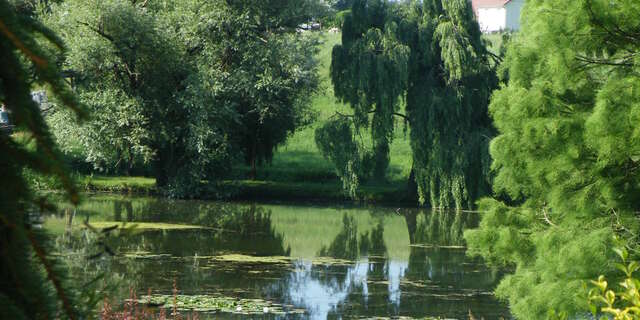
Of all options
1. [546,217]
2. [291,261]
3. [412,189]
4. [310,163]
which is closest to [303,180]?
[310,163]

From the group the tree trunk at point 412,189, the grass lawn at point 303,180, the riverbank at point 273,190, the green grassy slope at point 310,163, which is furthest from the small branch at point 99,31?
the tree trunk at point 412,189

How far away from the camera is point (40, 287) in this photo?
145cm

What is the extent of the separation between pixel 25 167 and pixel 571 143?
9.26 metres

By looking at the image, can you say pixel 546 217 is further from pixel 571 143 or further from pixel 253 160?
pixel 253 160

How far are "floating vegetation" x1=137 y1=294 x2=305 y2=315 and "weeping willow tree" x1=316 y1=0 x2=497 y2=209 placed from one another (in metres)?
13.7

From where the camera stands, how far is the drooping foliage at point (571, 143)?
943cm

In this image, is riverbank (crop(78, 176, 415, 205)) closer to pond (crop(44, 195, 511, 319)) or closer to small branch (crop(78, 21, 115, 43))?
pond (crop(44, 195, 511, 319))

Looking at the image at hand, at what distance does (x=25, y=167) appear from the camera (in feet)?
4.81

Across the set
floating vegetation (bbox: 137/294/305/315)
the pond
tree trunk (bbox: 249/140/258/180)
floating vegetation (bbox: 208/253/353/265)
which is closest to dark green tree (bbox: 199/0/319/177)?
tree trunk (bbox: 249/140/258/180)

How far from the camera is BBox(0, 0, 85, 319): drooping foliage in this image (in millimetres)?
1412

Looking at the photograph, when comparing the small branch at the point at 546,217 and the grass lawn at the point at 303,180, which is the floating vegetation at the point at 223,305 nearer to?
the small branch at the point at 546,217

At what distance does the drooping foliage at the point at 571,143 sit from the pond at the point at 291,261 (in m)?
2.04

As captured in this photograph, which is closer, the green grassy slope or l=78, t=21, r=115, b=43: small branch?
l=78, t=21, r=115, b=43: small branch

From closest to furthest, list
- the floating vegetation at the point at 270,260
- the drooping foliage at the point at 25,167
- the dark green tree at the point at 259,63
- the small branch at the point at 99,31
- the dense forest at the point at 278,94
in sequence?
the drooping foliage at the point at 25,167 < the floating vegetation at the point at 270,260 < the dense forest at the point at 278,94 < the small branch at the point at 99,31 < the dark green tree at the point at 259,63
